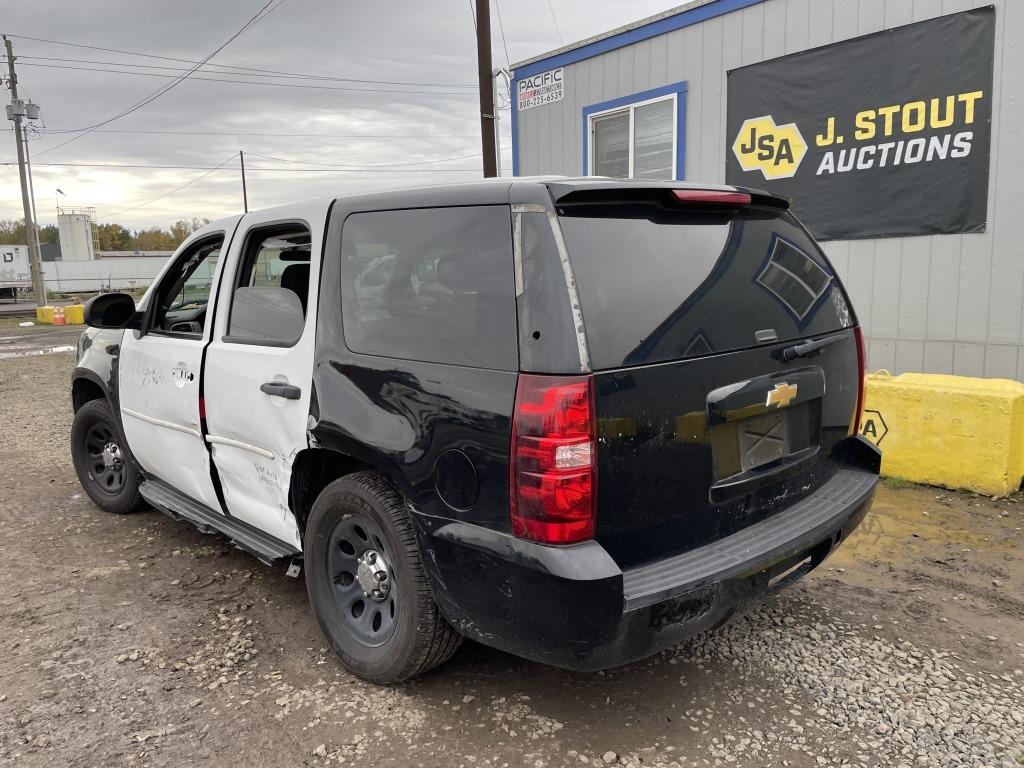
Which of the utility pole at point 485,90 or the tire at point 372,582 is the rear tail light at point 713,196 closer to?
the tire at point 372,582

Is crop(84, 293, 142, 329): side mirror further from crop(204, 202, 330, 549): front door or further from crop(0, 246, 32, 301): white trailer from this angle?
crop(0, 246, 32, 301): white trailer

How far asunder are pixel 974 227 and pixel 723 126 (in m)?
2.57

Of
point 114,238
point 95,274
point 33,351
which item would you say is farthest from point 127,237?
point 33,351

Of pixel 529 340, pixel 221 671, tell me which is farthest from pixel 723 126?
pixel 221 671

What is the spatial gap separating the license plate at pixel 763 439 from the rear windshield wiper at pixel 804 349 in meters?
0.20

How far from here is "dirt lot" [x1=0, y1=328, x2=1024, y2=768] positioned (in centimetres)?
262

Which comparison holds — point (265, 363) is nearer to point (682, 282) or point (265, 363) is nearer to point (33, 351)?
point (682, 282)

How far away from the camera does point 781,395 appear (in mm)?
2723

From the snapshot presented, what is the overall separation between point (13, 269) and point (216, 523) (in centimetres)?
4358

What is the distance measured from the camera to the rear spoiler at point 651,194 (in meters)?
2.42

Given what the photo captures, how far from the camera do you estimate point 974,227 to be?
5.89 metres

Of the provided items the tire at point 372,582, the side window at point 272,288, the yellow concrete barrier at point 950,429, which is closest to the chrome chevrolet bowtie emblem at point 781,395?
the tire at point 372,582

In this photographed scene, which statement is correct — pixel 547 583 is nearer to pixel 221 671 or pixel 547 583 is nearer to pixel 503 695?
pixel 503 695

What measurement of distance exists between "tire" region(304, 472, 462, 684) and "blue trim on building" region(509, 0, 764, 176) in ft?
20.9
